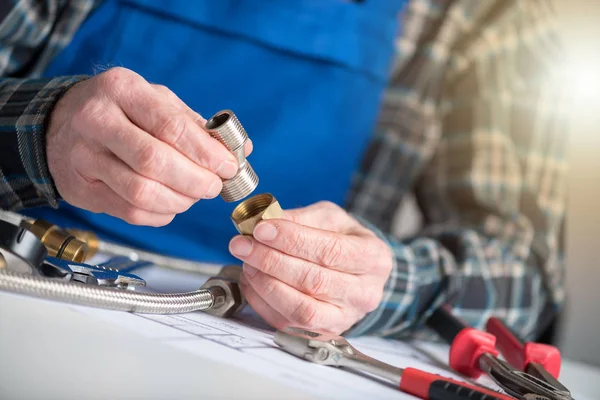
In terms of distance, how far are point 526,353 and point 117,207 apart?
40 cm

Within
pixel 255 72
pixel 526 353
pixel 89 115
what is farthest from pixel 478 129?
pixel 89 115

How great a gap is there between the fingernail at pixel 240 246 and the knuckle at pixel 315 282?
2.2 inches

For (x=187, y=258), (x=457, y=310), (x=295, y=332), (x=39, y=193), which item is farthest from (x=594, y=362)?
(x=39, y=193)

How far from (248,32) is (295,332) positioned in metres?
0.46

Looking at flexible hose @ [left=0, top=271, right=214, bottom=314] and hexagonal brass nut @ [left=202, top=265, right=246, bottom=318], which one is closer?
flexible hose @ [left=0, top=271, right=214, bottom=314]

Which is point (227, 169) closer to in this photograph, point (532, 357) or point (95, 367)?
point (95, 367)

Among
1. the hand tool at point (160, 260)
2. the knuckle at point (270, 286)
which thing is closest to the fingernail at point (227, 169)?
the knuckle at point (270, 286)

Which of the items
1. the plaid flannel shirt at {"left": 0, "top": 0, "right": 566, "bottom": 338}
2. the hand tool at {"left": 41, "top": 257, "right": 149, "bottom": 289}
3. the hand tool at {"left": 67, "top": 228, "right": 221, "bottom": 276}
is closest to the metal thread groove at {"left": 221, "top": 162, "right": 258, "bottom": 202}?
the hand tool at {"left": 41, "top": 257, "right": 149, "bottom": 289}

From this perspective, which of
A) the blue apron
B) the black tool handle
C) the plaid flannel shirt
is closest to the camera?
the black tool handle

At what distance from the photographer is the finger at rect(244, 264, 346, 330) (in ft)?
1.65

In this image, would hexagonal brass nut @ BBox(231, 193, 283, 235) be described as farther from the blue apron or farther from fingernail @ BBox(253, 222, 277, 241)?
the blue apron

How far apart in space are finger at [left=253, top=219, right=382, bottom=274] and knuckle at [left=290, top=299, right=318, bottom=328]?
0.04 meters

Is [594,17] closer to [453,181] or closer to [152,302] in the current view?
[453,181]

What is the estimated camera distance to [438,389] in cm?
41
